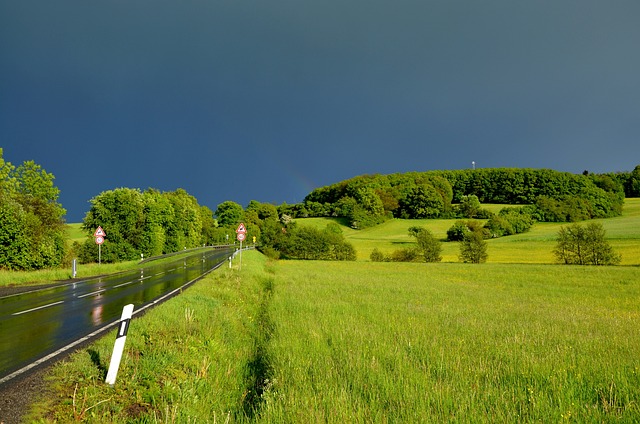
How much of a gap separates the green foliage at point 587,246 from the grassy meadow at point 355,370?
3296cm

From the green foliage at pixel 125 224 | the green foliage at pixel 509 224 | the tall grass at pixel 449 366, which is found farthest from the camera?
the green foliage at pixel 509 224

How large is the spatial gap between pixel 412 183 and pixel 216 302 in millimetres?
105384

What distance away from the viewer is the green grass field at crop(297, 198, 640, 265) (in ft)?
151

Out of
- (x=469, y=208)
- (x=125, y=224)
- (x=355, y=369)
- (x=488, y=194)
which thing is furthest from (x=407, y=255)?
(x=488, y=194)

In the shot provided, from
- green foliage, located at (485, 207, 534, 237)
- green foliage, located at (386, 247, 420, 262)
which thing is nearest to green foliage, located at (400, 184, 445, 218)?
green foliage, located at (485, 207, 534, 237)

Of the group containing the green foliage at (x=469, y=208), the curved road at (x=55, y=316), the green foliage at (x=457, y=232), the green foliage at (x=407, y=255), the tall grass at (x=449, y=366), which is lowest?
the green foliage at (x=407, y=255)

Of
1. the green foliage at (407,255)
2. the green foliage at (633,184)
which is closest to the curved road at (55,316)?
Answer: the green foliage at (407,255)

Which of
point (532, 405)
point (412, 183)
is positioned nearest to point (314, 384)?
point (532, 405)

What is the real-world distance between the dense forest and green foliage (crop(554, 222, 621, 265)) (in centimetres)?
2629

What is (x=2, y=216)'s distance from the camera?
2309 centimetres

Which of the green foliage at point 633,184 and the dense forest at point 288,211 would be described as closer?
the dense forest at point 288,211

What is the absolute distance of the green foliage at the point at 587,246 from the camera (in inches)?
1443

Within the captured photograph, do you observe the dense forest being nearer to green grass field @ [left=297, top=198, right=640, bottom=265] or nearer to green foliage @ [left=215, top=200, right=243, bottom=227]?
green foliage @ [left=215, top=200, right=243, bottom=227]

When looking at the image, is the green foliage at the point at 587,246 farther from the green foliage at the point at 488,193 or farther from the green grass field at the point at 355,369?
the green foliage at the point at 488,193
